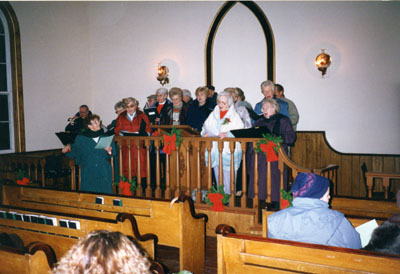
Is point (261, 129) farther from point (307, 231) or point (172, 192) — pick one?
point (307, 231)

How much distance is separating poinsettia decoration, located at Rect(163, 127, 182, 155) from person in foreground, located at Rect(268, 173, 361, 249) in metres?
2.59

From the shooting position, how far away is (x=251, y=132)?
4305 millimetres

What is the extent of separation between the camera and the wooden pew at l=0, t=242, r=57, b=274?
2.02 m

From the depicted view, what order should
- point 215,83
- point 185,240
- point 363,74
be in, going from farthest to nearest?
point 215,83 < point 363,74 < point 185,240

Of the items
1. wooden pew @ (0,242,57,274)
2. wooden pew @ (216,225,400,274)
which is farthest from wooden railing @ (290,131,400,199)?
wooden pew @ (0,242,57,274)

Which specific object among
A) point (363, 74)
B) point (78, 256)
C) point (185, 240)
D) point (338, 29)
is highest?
point (338, 29)

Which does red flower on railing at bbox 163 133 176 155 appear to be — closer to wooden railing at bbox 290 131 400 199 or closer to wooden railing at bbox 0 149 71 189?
wooden railing at bbox 0 149 71 189

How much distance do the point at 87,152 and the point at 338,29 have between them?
17.3 ft

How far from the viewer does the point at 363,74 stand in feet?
22.2

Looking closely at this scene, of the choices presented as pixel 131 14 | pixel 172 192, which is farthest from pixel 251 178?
pixel 131 14

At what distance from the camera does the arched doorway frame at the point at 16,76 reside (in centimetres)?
761

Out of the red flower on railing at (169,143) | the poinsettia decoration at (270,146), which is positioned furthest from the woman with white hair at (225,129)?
the poinsettia decoration at (270,146)

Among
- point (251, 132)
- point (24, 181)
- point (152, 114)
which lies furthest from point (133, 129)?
point (251, 132)

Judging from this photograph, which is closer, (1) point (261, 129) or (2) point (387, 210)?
(2) point (387, 210)
